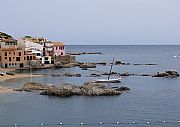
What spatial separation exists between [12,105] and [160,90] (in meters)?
16.8

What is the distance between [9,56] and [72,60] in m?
17.9

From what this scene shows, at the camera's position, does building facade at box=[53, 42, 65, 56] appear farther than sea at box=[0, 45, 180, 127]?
Yes

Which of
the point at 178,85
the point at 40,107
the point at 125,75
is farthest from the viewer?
the point at 125,75

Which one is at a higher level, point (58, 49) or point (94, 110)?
point (58, 49)

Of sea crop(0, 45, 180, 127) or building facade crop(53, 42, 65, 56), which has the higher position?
building facade crop(53, 42, 65, 56)

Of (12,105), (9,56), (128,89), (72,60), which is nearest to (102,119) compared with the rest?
→ (12,105)

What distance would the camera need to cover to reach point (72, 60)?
7569 cm

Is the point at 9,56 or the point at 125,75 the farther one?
the point at 9,56

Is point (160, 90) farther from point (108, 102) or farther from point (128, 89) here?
point (108, 102)

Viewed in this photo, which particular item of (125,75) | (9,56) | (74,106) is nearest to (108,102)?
(74,106)

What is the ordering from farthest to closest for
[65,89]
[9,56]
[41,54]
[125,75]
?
[41,54] < [9,56] < [125,75] < [65,89]

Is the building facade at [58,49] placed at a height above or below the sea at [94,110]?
above

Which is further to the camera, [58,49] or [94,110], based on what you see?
[58,49]

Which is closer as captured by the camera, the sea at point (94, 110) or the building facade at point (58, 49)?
the sea at point (94, 110)
